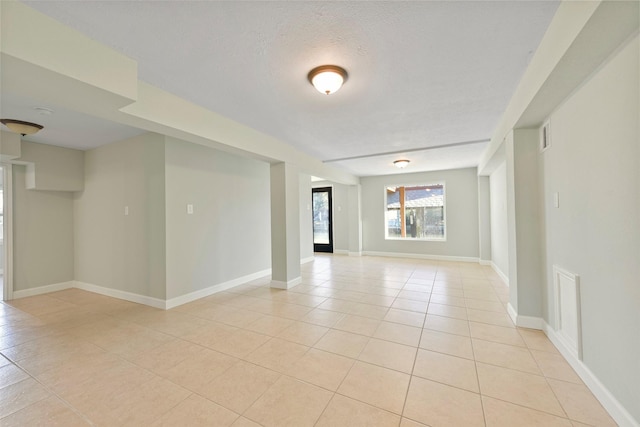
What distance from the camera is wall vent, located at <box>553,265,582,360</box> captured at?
1929 millimetres

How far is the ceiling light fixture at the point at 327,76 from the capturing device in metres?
2.04

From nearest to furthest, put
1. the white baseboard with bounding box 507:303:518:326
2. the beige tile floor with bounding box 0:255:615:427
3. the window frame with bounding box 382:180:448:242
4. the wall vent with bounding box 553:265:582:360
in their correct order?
the beige tile floor with bounding box 0:255:615:427, the wall vent with bounding box 553:265:582:360, the white baseboard with bounding box 507:303:518:326, the window frame with bounding box 382:180:448:242

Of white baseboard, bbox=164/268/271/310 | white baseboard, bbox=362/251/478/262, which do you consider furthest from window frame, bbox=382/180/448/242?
white baseboard, bbox=164/268/271/310

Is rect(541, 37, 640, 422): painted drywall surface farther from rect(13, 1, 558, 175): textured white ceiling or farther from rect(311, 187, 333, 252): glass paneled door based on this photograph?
rect(311, 187, 333, 252): glass paneled door

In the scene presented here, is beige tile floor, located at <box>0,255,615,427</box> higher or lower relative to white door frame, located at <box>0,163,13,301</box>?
lower

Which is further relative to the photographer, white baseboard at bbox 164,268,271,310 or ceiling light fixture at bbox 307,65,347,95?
white baseboard at bbox 164,268,271,310

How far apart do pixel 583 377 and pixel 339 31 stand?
2996 millimetres

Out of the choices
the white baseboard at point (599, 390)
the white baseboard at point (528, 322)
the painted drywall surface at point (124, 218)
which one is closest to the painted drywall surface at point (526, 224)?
the white baseboard at point (528, 322)

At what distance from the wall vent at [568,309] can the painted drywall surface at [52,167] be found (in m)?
6.81

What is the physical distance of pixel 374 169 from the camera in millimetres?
6566

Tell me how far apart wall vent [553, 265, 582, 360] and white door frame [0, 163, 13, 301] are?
7102mm

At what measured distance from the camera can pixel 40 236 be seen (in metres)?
4.30

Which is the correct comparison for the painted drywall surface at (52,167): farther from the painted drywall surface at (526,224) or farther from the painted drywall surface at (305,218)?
the painted drywall surface at (526,224)

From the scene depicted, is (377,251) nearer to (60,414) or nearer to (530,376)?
(530,376)
